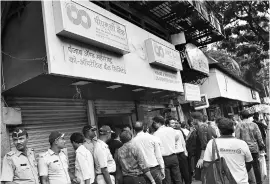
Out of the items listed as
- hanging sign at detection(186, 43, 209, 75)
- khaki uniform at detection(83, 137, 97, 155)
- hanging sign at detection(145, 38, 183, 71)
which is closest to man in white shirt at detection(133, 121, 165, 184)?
khaki uniform at detection(83, 137, 97, 155)

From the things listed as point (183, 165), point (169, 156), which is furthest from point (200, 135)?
point (169, 156)

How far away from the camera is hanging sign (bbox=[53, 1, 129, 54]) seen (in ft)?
14.9

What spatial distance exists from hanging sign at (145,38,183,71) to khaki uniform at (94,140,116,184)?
11.6 feet

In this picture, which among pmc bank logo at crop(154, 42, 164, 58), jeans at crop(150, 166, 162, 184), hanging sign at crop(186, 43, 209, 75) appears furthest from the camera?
hanging sign at crop(186, 43, 209, 75)

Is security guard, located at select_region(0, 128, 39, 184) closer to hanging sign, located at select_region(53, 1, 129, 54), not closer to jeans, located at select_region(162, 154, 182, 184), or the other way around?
hanging sign, located at select_region(53, 1, 129, 54)

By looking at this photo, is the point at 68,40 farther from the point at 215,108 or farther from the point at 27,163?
the point at 215,108

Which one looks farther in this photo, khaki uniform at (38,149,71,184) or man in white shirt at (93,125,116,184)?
man in white shirt at (93,125,116,184)

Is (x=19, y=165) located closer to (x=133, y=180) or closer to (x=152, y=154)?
(x=133, y=180)

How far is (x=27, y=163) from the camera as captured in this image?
149 inches

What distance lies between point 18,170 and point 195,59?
28.6 feet

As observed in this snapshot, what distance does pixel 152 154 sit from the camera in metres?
5.28

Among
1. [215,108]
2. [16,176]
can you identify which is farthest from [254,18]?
[16,176]

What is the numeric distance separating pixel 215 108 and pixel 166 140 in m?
12.9

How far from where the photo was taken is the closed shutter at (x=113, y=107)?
7.39 meters
